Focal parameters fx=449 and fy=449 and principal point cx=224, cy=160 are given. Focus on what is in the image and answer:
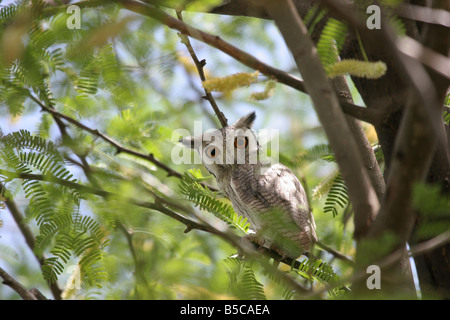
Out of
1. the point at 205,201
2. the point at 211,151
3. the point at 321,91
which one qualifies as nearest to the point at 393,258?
the point at 321,91

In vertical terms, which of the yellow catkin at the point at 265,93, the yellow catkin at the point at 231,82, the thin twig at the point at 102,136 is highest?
the thin twig at the point at 102,136

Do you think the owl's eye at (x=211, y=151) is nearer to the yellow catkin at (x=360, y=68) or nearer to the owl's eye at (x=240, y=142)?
the owl's eye at (x=240, y=142)

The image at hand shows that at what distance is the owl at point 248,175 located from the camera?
2.29 m

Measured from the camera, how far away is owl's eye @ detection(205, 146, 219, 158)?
256 centimetres

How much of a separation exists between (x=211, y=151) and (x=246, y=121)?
29cm

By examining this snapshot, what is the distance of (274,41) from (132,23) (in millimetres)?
1218

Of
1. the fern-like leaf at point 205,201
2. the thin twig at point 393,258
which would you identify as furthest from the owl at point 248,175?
the thin twig at point 393,258

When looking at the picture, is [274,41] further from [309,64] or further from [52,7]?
[309,64]

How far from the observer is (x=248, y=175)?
2.43 metres

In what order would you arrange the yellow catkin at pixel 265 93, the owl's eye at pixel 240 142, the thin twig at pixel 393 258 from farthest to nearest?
1. the owl's eye at pixel 240 142
2. the yellow catkin at pixel 265 93
3. the thin twig at pixel 393 258

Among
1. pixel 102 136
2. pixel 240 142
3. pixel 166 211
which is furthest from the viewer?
pixel 240 142

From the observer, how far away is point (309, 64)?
1005 mm

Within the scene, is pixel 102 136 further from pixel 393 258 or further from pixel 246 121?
pixel 393 258
